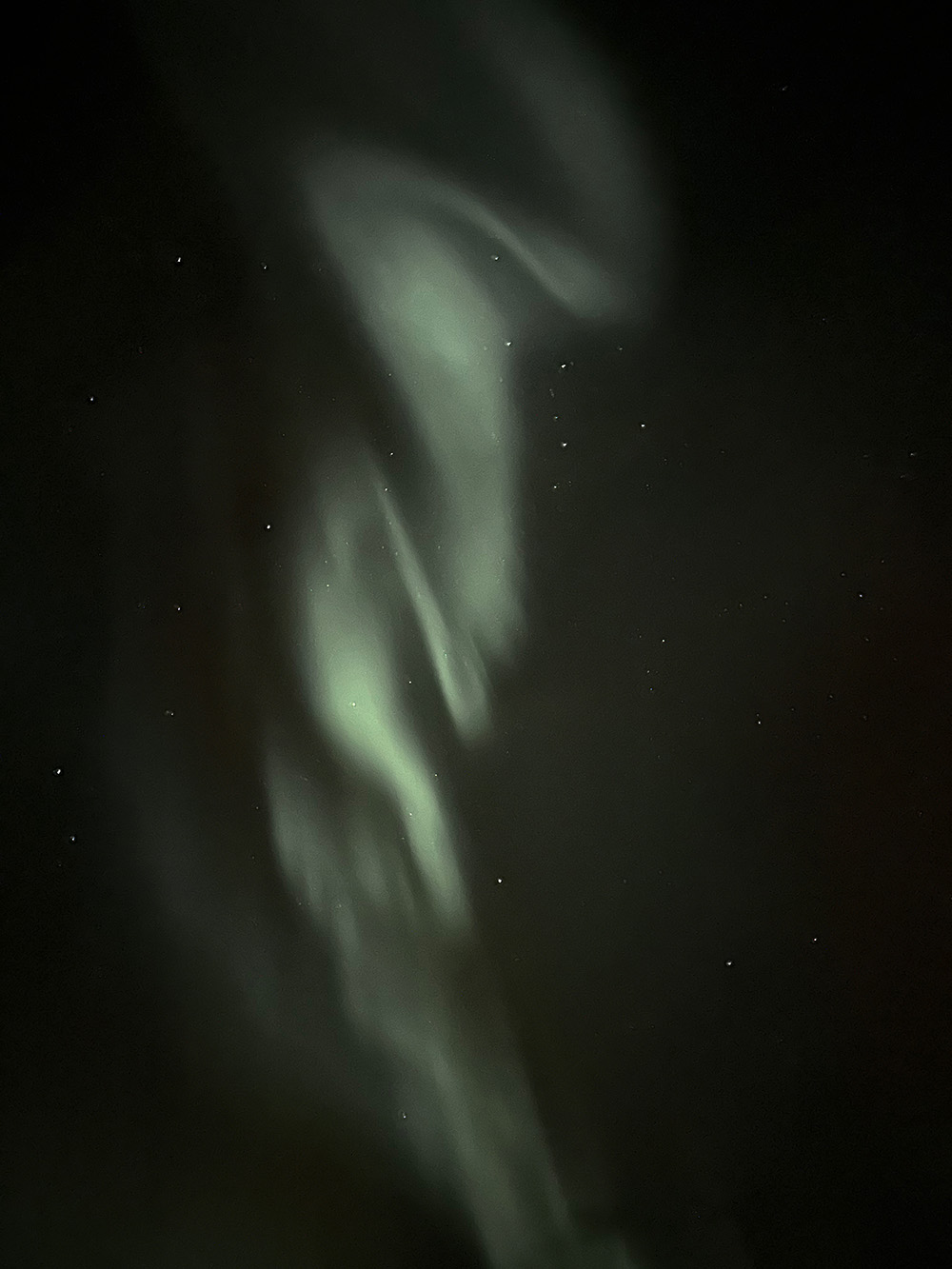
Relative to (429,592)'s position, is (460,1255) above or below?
below

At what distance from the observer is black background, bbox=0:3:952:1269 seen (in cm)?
50

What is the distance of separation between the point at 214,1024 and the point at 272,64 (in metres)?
0.45

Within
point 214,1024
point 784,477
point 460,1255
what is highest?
point 784,477

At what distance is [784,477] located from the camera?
514 millimetres

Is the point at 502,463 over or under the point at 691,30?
under

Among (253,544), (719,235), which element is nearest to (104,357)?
(253,544)

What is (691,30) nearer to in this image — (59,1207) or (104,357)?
(104,357)

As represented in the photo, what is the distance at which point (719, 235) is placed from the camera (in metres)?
0.51

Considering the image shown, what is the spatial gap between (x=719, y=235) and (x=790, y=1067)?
38 centimetres

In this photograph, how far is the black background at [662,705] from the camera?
0.50 m

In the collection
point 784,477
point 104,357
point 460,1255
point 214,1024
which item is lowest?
point 460,1255

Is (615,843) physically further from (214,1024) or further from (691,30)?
(691,30)

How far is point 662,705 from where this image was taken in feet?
1.72

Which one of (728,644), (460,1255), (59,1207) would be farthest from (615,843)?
(59,1207)
